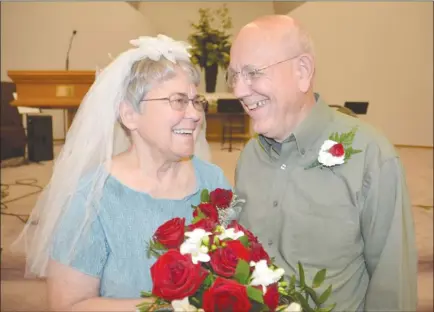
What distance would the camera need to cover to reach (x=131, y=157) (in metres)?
2.04

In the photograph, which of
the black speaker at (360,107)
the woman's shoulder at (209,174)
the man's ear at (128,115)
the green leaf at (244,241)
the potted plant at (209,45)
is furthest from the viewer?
the potted plant at (209,45)

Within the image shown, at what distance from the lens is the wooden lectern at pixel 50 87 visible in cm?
455

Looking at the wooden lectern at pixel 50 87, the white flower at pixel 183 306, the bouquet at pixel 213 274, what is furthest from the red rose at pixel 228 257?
the wooden lectern at pixel 50 87

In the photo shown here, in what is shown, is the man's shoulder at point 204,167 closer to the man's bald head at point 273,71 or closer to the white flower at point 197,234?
the man's bald head at point 273,71

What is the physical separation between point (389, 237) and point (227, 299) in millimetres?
989

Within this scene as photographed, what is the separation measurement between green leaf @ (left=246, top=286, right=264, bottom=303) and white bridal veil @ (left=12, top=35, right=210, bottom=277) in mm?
889

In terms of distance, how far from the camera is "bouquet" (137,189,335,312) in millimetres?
1117

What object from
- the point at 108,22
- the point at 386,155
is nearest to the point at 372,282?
the point at 386,155

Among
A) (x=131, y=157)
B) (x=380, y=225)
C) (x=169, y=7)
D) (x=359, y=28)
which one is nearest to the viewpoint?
(x=380, y=225)

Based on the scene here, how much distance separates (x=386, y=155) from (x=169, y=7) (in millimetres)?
9707

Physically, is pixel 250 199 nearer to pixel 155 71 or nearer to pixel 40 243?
pixel 155 71

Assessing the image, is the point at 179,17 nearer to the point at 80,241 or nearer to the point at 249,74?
the point at 249,74

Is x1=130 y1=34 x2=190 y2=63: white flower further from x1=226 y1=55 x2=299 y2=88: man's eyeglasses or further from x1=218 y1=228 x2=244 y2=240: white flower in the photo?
x1=218 y1=228 x2=244 y2=240: white flower

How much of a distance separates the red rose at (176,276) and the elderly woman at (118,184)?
0.62 m
